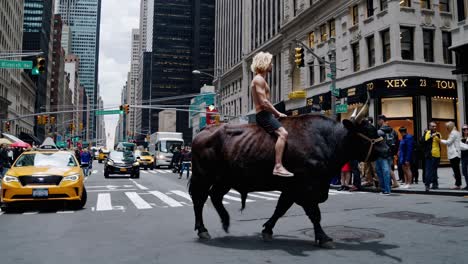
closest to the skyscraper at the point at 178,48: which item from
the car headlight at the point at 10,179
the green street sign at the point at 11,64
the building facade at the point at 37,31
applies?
the building facade at the point at 37,31

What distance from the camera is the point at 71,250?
5.24 m

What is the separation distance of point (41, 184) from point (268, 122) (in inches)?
264

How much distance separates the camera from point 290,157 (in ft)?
17.4

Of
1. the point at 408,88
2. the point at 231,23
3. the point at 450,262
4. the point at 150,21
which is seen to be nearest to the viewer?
the point at 450,262

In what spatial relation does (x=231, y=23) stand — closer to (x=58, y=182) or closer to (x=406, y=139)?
(x=406, y=139)

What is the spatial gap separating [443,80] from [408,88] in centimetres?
322

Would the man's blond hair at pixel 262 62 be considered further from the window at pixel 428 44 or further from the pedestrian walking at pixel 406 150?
the window at pixel 428 44

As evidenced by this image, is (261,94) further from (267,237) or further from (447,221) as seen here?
(447,221)

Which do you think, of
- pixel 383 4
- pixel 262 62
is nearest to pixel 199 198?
pixel 262 62

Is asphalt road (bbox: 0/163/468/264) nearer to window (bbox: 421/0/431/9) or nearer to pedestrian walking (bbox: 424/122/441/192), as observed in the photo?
pedestrian walking (bbox: 424/122/441/192)

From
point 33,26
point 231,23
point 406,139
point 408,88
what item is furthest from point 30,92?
point 406,139

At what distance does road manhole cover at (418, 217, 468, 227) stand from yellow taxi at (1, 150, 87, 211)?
800cm

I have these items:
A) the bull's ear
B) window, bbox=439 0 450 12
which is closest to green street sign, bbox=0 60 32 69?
the bull's ear

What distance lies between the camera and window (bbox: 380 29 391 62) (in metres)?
28.3
